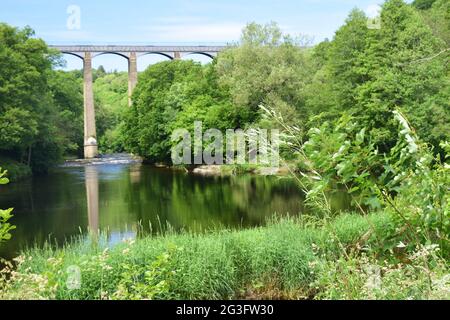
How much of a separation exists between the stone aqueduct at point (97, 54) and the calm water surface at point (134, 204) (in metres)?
16.7

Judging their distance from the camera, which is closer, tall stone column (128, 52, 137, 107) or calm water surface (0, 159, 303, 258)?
calm water surface (0, 159, 303, 258)

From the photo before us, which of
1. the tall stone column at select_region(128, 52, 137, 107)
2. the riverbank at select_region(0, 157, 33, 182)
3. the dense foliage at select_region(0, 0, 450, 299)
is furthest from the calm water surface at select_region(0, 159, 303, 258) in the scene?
the tall stone column at select_region(128, 52, 137, 107)

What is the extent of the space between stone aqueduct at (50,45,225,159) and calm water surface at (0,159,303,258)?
16.7 m

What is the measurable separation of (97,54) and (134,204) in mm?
32353

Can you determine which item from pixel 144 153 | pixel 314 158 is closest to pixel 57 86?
pixel 144 153

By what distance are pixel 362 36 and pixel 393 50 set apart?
8.09ft

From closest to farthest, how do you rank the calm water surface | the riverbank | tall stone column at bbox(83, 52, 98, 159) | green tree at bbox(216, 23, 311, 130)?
the calm water surface < the riverbank < green tree at bbox(216, 23, 311, 130) < tall stone column at bbox(83, 52, 98, 159)

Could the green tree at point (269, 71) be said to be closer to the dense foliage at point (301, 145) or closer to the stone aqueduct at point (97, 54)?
the dense foliage at point (301, 145)

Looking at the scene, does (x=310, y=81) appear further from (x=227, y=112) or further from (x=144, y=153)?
(x=144, y=153)

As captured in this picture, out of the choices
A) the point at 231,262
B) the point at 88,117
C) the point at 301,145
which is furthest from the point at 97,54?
the point at 301,145

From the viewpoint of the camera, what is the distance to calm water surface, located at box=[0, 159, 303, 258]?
13305 mm

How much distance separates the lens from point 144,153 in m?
37.4

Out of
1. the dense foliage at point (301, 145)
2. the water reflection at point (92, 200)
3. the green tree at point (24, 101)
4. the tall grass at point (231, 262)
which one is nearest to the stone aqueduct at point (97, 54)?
the dense foliage at point (301, 145)

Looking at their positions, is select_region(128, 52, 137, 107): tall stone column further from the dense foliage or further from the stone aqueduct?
the dense foliage
